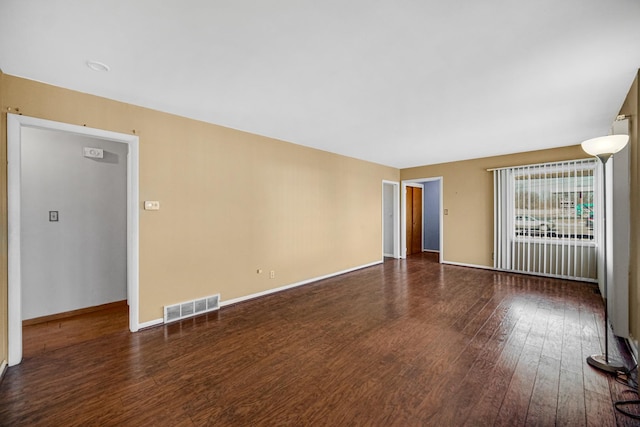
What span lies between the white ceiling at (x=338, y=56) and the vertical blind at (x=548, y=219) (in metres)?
1.70

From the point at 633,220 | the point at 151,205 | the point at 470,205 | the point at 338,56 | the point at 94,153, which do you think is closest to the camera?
the point at 338,56

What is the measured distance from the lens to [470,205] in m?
6.05

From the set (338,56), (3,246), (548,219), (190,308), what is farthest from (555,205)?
(3,246)

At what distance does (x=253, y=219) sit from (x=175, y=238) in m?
1.11

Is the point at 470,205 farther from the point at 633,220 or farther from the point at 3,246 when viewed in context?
the point at 3,246

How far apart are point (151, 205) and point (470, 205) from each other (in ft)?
20.3

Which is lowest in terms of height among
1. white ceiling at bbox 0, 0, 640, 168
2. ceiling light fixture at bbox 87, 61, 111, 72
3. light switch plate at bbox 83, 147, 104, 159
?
light switch plate at bbox 83, 147, 104, 159

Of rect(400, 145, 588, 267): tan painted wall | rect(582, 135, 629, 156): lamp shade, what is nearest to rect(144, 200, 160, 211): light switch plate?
rect(582, 135, 629, 156): lamp shade

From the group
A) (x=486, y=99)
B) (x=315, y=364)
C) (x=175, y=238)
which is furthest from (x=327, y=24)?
(x=175, y=238)

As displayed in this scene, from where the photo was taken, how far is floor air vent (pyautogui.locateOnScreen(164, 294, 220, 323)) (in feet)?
10.2

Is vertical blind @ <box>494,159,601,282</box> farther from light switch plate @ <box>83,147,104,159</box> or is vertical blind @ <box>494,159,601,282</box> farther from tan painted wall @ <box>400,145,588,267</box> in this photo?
light switch plate @ <box>83,147,104,159</box>

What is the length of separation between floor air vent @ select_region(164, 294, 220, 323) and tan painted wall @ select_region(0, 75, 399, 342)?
8 centimetres

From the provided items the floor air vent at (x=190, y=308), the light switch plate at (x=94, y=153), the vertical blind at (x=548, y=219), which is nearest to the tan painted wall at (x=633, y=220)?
the vertical blind at (x=548, y=219)

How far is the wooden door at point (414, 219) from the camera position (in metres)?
7.75
